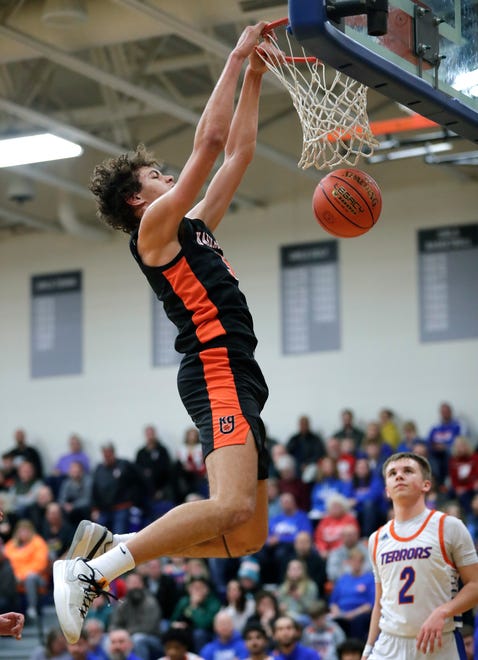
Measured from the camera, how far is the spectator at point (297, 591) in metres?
13.5

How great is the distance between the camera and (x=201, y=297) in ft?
18.6

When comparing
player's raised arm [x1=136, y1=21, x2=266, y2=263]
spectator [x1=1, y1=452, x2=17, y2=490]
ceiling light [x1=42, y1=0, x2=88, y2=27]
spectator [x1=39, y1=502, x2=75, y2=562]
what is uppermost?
ceiling light [x1=42, y1=0, x2=88, y2=27]

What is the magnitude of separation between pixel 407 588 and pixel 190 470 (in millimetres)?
11696

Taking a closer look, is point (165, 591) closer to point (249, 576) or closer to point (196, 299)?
point (249, 576)

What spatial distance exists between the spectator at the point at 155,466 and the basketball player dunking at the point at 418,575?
11.2m

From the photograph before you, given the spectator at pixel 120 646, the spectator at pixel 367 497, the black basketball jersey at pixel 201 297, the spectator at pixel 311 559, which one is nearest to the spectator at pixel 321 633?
the spectator at pixel 311 559

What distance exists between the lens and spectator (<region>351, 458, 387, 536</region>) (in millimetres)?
15430

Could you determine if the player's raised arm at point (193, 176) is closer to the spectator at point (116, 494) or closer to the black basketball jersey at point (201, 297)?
the black basketball jersey at point (201, 297)

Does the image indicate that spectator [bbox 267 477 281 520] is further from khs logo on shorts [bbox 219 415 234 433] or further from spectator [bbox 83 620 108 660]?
khs logo on shorts [bbox 219 415 234 433]

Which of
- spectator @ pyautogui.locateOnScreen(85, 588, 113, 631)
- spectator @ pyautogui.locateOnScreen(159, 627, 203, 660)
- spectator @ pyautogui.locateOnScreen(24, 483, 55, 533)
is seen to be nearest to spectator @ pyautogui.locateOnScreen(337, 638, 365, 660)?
spectator @ pyautogui.locateOnScreen(159, 627, 203, 660)

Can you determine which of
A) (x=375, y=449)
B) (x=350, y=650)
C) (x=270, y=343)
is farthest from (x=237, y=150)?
(x=270, y=343)

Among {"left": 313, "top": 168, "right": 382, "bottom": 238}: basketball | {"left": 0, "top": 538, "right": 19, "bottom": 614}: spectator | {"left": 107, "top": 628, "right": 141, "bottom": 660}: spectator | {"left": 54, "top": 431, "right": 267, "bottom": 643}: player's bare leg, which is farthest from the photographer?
{"left": 0, "top": 538, "right": 19, "bottom": 614}: spectator

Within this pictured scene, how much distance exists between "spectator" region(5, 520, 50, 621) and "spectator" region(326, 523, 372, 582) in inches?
158

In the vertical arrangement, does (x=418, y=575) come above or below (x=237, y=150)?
below
